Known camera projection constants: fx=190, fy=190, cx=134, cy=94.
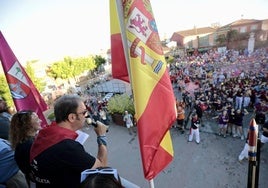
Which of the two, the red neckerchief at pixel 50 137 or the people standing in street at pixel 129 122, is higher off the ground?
the red neckerchief at pixel 50 137

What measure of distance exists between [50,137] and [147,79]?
1.35 m

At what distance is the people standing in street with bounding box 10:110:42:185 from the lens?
2.17 m

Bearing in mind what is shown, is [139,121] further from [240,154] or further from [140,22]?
[240,154]

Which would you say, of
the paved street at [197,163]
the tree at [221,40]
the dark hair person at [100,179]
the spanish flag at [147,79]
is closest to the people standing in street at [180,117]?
the paved street at [197,163]

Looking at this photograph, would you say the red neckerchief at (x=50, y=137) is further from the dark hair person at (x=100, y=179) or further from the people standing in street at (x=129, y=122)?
the people standing in street at (x=129, y=122)

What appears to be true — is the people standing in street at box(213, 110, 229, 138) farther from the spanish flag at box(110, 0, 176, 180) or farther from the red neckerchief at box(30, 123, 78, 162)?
the red neckerchief at box(30, 123, 78, 162)

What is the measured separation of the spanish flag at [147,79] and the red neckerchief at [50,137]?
938 mm

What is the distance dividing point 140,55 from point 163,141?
130cm

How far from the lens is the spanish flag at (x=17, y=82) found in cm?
400

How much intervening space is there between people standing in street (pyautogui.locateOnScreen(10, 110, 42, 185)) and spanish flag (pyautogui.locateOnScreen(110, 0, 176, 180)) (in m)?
1.36

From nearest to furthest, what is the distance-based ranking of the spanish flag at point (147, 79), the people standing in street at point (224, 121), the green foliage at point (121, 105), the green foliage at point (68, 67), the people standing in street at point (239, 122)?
the spanish flag at point (147, 79), the people standing in street at point (239, 122), the people standing in street at point (224, 121), the green foliage at point (121, 105), the green foliage at point (68, 67)

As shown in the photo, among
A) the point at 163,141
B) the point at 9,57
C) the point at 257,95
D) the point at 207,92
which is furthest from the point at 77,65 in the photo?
the point at 163,141

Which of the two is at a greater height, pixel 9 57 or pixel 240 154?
pixel 9 57

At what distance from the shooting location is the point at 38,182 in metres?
1.88
